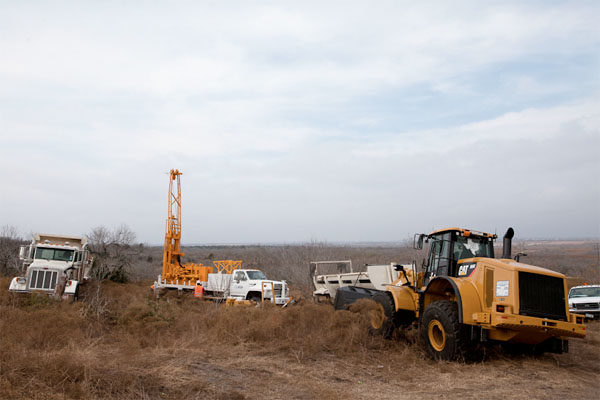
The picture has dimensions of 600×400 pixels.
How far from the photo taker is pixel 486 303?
9.42 meters

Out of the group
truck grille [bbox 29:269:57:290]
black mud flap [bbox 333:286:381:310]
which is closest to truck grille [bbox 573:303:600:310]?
black mud flap [bbox 333:286:381:310]

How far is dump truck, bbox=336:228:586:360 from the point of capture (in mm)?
9062

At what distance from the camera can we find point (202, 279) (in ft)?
75.0

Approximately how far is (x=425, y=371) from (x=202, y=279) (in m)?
15.2

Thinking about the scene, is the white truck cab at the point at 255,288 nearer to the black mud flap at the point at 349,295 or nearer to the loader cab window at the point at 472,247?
the black mud flap at the point at 349,295

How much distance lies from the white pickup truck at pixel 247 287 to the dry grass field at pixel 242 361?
5157 millimetres

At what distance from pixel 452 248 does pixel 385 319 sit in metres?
2.56

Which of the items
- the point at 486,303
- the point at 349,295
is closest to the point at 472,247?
the point at 486,303

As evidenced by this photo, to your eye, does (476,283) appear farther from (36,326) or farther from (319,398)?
(36,326)

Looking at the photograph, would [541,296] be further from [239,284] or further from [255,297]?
[239,284]

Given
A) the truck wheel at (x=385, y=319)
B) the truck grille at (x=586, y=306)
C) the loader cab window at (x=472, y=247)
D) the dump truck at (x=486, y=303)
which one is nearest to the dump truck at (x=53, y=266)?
the truck wheel at (x=385, y=319)

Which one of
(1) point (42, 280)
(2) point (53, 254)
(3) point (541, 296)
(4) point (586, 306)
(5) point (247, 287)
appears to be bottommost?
(1) point (42, 280)

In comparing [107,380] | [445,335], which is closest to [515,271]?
[445,335]

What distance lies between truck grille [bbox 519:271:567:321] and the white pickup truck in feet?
37.5
